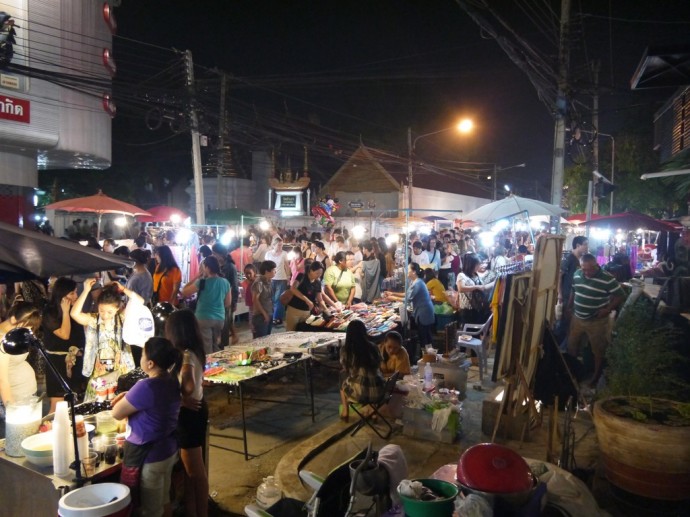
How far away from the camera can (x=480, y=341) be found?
28.7 ft

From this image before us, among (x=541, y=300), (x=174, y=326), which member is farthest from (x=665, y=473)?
(x=174, y=326)

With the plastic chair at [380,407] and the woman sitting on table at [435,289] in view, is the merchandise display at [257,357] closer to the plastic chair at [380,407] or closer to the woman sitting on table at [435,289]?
the plastic chair at [380,407]

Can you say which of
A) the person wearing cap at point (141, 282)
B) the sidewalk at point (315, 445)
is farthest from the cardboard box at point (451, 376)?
the person wearing cap at point (141, 282)

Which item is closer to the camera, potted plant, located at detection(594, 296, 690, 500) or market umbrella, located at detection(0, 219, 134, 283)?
market umbrella, located at detection(0, 219, 134, 283)

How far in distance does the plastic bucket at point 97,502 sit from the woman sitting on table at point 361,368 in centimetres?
317

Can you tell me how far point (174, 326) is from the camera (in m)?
4.32

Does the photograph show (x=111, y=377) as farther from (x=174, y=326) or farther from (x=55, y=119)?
(x=55, y=119)

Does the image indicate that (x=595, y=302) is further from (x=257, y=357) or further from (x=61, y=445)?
(x=61, y=445)

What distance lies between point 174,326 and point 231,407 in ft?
11.5

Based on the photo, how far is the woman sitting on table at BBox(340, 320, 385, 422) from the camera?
6133 mm

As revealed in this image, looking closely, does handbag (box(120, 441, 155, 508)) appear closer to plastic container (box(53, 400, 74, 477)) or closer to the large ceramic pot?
plastic container (box(53, 400, 74, 477))

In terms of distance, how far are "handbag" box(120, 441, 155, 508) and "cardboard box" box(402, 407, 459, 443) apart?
3.28m

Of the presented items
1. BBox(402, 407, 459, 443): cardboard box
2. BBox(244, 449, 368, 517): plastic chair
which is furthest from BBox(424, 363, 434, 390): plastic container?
BBox(244, 449, 368, 517): plastic chair

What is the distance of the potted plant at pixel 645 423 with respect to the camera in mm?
4086
